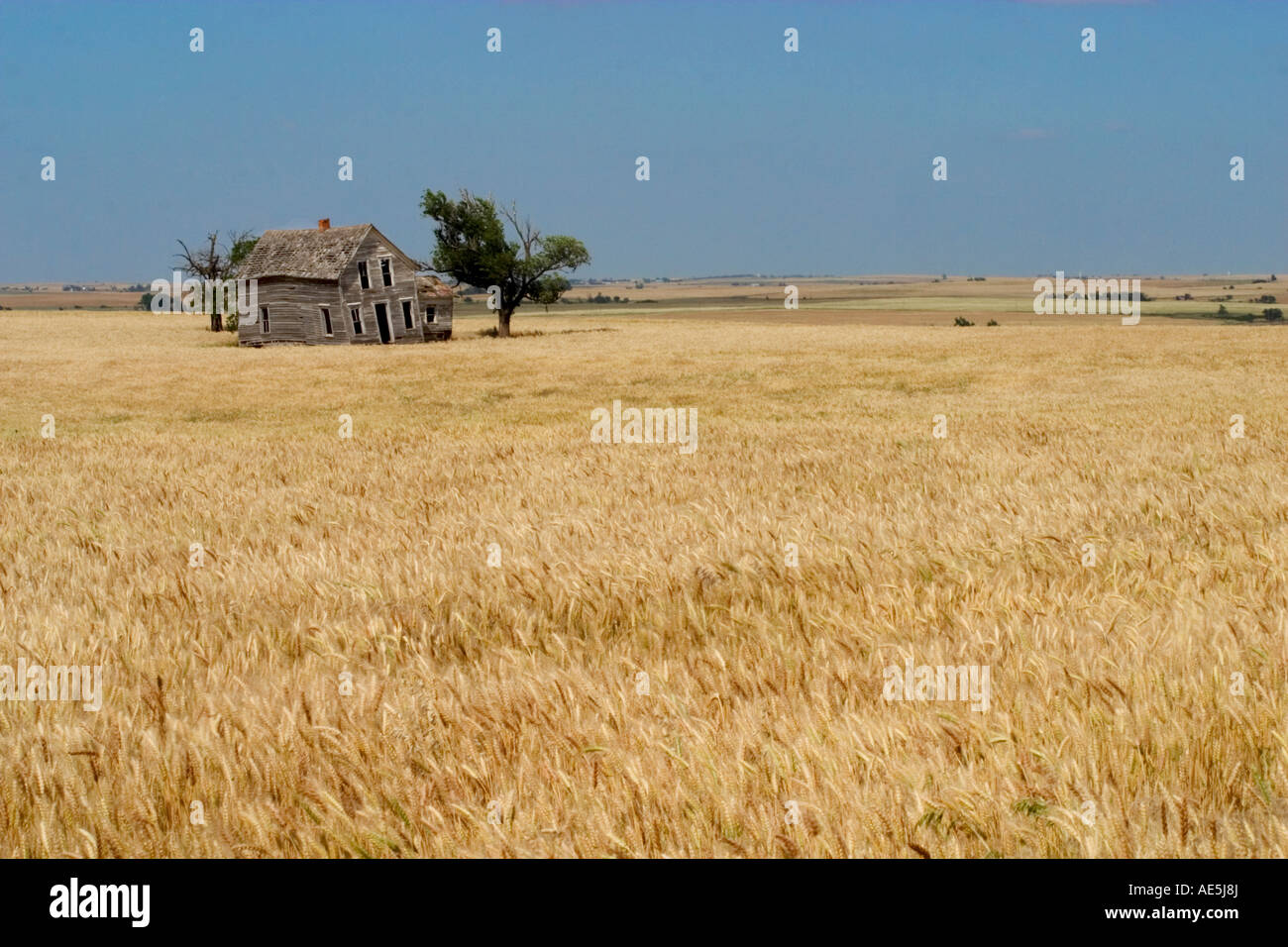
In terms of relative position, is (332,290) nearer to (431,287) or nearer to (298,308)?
(298,308)

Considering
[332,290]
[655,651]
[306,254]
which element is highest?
[306,254]

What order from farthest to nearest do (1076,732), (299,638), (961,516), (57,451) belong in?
(57,451) < (961,516) < (299,638) < (1076,732)

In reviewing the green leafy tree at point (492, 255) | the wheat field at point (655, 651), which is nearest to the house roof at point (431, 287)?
→ the green leafy tree at point (492, 255)

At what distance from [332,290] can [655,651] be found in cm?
5698

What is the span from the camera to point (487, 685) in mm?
4348

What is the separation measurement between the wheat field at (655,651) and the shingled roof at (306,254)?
1830 inches

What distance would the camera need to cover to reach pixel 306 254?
197ft

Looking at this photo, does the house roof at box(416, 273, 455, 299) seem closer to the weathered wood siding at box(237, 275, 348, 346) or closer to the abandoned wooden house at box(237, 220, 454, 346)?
the abandoned wooden house at box(237, 220, 454, 346)

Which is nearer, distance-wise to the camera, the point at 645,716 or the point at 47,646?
the point at 645,716

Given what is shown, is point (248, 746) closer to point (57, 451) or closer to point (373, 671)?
point (373, 671)

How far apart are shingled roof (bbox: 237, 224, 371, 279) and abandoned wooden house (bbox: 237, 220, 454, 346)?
0.05 m

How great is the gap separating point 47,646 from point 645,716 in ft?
10.2

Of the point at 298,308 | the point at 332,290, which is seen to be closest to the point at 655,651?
the point at 332,290
